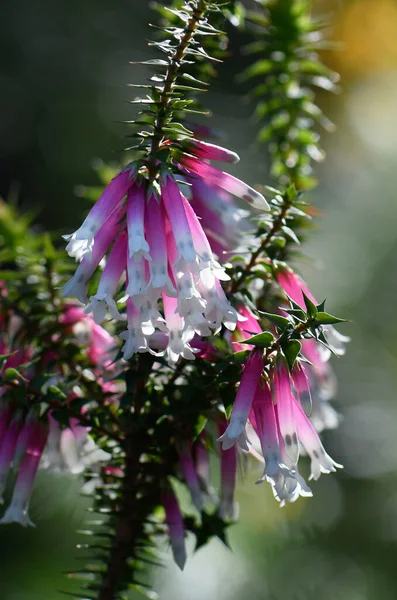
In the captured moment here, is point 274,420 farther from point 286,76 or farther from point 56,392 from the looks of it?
point 286,76

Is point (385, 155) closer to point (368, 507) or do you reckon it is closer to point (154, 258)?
point (368, 507)

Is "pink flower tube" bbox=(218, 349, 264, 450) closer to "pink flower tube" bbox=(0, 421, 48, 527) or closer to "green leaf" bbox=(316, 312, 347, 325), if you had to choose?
"green leaf" bbox=(316, 312, 347, 325)

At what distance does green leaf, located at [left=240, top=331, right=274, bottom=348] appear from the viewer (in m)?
0.46

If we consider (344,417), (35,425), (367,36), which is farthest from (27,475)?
(367,36)

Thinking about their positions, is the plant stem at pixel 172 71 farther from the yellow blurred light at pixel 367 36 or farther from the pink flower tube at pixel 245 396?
the yellow blurred light at pixel 367 36

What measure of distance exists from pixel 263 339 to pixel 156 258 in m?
0.09

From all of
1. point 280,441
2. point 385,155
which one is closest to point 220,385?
point 280,441

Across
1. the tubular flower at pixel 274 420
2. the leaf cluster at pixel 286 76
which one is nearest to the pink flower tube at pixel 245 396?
the tubular flower at pixel 274 420

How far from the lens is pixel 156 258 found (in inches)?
19.3

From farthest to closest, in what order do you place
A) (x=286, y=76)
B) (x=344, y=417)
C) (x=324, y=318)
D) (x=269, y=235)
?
(x=344, y=417), (x=286, y=76), (x=269, y=235), (x=324, y=318)

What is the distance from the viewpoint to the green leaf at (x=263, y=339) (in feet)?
1.51

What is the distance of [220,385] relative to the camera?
1.73 feet

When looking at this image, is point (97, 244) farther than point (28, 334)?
No

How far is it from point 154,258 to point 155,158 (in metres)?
0.06
